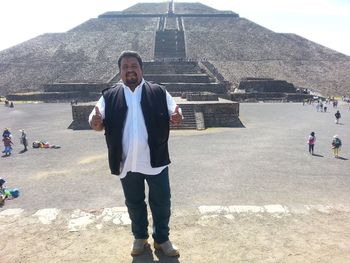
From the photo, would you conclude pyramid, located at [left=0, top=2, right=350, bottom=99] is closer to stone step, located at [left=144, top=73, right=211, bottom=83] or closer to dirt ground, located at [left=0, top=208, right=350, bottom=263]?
stone step, located at [left=144, top=73, right=211, bottom=83]

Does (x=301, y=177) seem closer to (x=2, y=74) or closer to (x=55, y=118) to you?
(x=55, y=118)

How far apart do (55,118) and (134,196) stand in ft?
65.7

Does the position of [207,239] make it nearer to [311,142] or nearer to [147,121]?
[147,121]

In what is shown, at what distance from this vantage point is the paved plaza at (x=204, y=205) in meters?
3.68

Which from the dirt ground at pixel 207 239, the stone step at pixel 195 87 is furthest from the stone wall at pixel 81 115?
the stone step at pixel 195 87

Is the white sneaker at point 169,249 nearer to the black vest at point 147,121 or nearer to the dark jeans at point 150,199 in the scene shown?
the dark jeans at point 150,199

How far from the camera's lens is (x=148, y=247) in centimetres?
373

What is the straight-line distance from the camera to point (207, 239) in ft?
12.8

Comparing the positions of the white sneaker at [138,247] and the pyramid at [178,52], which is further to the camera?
the pyramid at [178,52]

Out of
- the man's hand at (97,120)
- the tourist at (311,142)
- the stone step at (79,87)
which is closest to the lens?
the man's hand at (97,120)

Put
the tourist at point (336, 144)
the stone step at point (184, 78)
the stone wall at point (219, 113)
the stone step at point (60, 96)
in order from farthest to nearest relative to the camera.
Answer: the stone step at point (184, 78) → the stone step at point (60, 96) → the stone wall at point (219, 113) → the tourist at point (336, 144)

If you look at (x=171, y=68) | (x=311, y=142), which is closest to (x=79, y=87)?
(x=171, y=68)

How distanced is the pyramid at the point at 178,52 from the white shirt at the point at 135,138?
34719 mm

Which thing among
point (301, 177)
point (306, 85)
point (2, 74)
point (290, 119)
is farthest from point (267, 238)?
point (2, 74)
